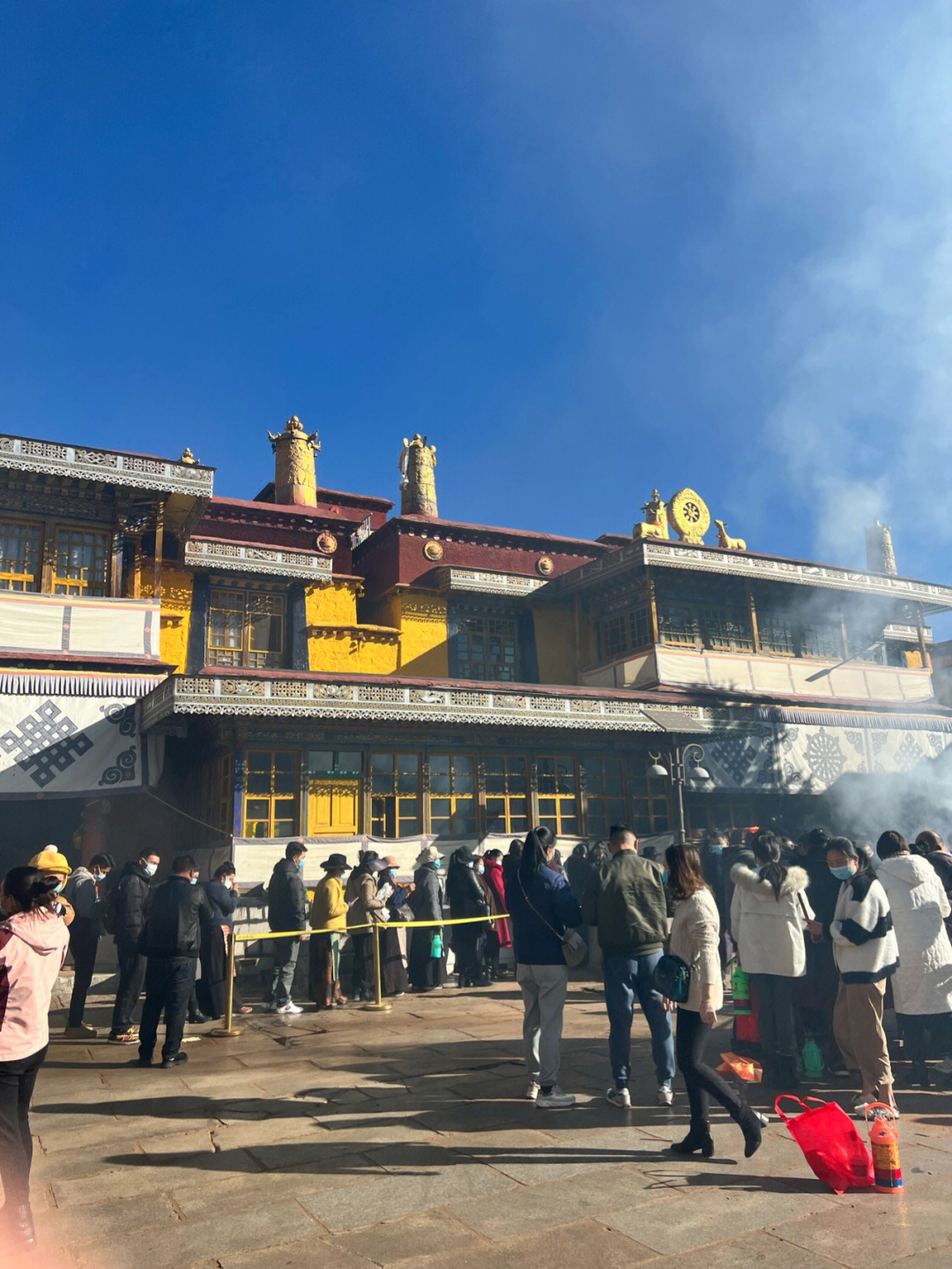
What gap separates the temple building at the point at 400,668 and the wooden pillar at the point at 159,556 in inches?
2.1

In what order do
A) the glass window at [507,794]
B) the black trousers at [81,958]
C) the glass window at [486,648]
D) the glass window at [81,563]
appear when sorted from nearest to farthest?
the black trousers at [81,958]
the glass window at [81,563]
the glass window at [507,794]
the glass window at [486,648]

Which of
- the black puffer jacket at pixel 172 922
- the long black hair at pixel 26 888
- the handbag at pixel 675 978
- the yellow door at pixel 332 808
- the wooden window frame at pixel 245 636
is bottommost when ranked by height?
the handbag at pixel 675 978

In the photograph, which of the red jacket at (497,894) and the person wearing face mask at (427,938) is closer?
the person wearing face mask at (427,938)

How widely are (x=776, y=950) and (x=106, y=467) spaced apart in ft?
49.5

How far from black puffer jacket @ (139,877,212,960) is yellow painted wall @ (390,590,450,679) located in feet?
47.5

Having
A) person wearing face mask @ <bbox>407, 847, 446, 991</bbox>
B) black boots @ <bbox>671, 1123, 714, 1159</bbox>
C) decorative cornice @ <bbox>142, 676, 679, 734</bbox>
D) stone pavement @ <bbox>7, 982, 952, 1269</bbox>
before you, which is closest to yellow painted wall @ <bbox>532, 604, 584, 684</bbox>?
decorative cornice @ <bbox>142, 676, 679, 734</bbox>

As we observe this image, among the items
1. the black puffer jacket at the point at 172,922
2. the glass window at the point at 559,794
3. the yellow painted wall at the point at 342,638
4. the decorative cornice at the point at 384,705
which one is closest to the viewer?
the black puffer jacket at the point at 172,922

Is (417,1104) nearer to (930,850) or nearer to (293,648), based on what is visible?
(930,850)

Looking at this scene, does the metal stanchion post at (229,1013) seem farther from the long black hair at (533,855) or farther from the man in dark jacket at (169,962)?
the long black hair at (533,855)

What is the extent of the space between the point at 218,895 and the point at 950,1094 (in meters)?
7.41

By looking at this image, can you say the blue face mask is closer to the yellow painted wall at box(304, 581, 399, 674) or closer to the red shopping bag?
the red shopping bag

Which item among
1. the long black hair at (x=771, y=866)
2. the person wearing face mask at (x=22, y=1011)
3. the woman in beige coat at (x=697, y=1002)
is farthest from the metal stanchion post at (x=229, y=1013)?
the woman in beige coat at (x=697, y=1002)

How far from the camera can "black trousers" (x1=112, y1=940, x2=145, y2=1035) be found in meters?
9.44

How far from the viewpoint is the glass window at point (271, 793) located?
15633 mm
